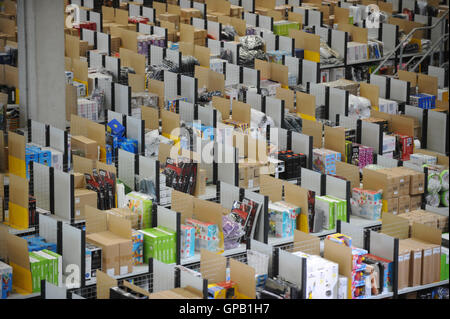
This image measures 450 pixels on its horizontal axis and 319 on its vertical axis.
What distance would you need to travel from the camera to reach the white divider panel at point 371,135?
10.1 meters

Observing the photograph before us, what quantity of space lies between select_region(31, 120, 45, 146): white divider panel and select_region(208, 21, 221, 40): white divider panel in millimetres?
5112

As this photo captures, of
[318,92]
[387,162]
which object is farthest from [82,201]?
[318,92]

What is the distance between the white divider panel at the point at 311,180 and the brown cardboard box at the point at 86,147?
2104mm

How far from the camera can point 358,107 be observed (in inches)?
447

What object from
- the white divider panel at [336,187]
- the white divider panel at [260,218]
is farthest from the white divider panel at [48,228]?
the white divider panel at [336,187]

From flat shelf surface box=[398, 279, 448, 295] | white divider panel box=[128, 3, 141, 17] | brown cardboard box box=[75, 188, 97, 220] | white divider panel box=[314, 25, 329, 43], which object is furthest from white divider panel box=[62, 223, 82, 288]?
white divider panel box=[128, 3, 141, 17]

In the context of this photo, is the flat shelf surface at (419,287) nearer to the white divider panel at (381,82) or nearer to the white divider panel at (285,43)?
the white divider panel at (381,82)

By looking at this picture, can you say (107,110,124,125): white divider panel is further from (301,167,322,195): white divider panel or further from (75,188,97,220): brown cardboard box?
(301,167,322,195): white divider panel

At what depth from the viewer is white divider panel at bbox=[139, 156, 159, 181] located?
8.47 metres

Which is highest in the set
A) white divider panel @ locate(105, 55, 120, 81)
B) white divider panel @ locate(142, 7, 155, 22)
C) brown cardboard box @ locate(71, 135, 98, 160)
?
white divider panel @ locate(142, 7, 155, 22)

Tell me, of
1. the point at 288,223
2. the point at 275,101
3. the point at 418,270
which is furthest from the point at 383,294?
the point at 275,101

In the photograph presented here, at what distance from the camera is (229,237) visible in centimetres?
781

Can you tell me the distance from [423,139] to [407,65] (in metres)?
4.09
